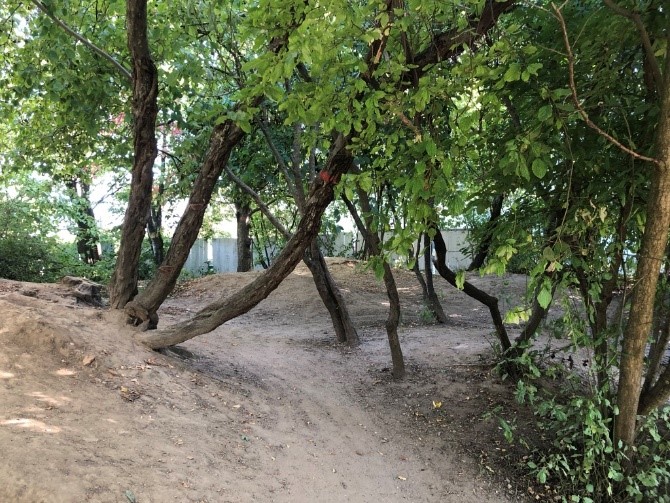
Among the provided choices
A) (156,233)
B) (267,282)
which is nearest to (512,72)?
(267,282)

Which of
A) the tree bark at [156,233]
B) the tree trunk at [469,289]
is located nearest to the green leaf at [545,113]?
the tree trunk at [469,289]

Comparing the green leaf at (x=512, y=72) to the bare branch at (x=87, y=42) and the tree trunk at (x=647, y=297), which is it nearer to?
the tree trunk at (x=647, y=297)

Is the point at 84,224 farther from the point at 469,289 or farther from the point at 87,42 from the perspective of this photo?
the point at 469,289

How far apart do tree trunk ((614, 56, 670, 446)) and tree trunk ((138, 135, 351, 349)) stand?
270 centimetres

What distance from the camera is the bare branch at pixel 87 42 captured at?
15.4 feet

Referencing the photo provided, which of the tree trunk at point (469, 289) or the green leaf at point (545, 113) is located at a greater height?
the green leaf at point (545, 113)

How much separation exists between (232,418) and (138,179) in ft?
9.06

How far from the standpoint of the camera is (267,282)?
5.43 meters

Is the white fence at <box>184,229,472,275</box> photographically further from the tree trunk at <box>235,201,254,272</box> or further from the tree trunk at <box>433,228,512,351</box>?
the tree trunk at <box>433,228,512,351</box>

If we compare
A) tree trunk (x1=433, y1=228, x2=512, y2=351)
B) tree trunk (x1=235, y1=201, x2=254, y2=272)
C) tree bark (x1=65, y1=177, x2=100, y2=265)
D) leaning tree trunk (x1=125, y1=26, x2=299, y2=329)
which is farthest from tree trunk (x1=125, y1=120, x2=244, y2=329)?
tree trunk (x1=235, y1=201, x2=254, y2=272)

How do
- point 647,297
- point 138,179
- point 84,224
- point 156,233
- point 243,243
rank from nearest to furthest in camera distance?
point 647,297
point 138,179
point 156,233
point 84,224
point 243,243

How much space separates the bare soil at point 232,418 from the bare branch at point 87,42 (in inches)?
103

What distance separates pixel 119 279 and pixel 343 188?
2942 mm

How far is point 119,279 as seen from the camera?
18.4 ft
